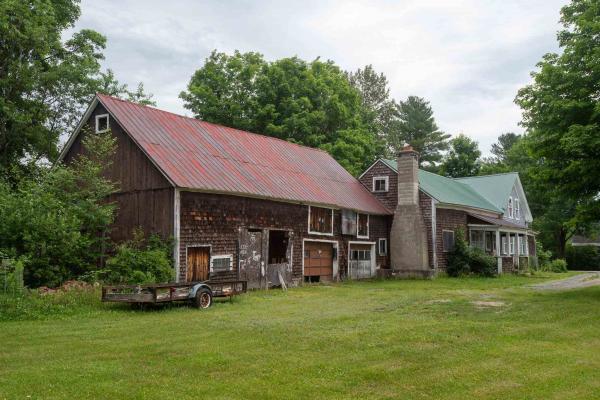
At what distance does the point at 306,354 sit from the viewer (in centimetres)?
958

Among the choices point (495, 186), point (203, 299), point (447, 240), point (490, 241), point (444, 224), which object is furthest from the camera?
point (495, 186)

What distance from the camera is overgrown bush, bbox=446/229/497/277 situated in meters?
32.2

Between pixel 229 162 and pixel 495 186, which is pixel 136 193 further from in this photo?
pixel 495 186

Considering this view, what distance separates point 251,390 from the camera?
7.48m

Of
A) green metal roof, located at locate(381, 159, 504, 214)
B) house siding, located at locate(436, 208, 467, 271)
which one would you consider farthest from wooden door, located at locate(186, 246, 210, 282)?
house siding, located at locate(436, 208, 467, 271)

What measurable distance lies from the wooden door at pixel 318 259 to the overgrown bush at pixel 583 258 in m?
36.0

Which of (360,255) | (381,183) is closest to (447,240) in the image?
(381,183)

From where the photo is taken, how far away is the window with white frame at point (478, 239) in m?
36.2

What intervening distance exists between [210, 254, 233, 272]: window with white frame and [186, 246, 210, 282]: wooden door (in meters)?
0.20

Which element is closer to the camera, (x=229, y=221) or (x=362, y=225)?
(x=229, y=221)

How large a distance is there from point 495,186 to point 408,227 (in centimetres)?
1430

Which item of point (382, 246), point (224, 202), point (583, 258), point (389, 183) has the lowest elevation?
point (583, 258)

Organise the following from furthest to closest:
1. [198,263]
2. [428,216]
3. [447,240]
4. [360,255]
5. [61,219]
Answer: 1. [447,240]
2. [428,216]
3. [360,255]
4. [198,263]
5. [61,219]

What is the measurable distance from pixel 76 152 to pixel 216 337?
53.7 ft
